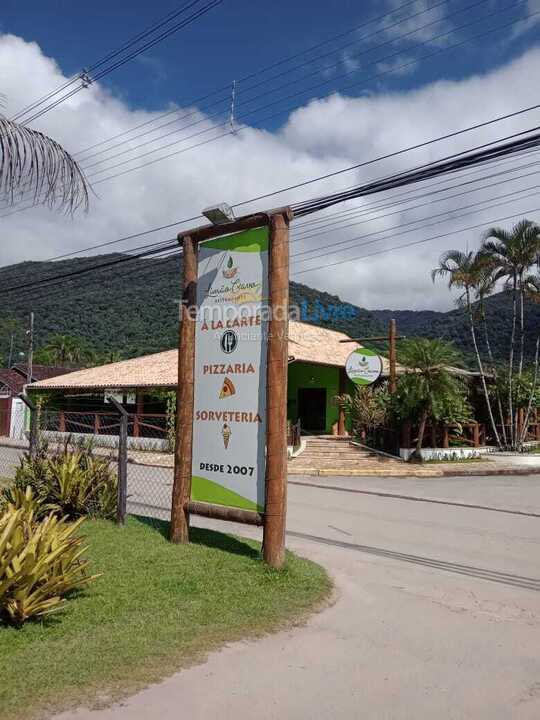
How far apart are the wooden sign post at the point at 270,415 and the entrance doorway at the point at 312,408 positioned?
20893 millimetres

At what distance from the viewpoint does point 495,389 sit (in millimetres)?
25109

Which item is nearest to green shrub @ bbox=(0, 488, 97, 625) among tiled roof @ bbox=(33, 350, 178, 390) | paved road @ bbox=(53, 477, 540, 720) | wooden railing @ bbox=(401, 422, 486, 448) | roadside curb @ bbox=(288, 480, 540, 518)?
paved road @ bbox=(53, 477, 540, 720)

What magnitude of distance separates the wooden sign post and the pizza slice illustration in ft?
1.73

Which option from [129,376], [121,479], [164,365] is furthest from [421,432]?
[129,376]

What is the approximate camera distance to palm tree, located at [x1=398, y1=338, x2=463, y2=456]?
20.1 meters

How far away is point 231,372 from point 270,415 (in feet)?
2.82

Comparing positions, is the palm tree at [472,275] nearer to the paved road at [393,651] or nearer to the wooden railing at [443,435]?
the wooden railing at [443,435]

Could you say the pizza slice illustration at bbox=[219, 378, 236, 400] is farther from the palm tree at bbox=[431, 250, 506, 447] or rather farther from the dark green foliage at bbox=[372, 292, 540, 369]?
the dark green foliage at bbox=[372, 292, 540, 369]

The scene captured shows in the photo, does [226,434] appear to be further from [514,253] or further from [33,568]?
[514,253]

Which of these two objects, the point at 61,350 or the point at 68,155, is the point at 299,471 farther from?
the point at 61,350

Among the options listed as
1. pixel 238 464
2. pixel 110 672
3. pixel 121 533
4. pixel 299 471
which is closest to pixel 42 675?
pixel 110 672

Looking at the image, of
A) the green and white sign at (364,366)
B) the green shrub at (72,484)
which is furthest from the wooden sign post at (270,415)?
the green and white sign at (364,366)

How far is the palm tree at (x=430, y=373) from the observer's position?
20109mm

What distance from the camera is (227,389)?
778cm
